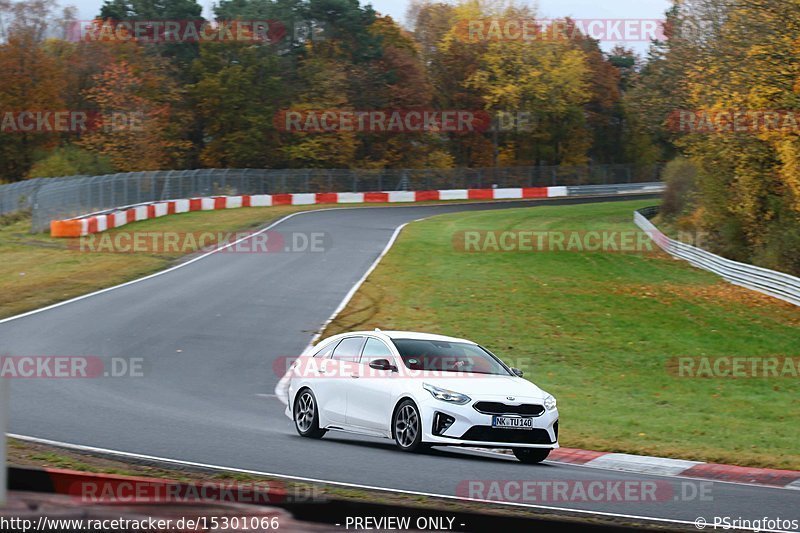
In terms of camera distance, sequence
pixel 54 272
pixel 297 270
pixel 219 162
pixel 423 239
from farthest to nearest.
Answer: pixel 219 162, pixel 423 239, pixel 297 270, pixel 54 272

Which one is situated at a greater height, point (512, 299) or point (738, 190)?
point (738, 190)

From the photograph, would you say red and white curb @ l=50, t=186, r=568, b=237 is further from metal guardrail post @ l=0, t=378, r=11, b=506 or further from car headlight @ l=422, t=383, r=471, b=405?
metal guardrail post @ l=0, t=378, r=11, b=506

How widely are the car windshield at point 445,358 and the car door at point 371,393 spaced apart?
0.23m

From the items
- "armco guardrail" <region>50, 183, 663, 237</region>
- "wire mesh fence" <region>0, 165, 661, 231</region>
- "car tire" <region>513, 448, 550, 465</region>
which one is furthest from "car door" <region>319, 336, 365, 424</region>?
"wire mesh fence" <region>0, 165, 661, 231</region>

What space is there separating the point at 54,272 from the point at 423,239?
52.7ft

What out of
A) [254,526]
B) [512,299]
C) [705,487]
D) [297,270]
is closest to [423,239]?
[297,270]

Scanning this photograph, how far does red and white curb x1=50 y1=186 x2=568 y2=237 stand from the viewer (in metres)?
42.3

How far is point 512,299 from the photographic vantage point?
29000mm

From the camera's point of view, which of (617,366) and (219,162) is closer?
(617,366)

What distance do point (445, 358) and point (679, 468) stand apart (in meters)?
3.15

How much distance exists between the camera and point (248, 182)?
212 feet

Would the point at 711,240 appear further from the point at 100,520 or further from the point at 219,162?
the point at 219,162

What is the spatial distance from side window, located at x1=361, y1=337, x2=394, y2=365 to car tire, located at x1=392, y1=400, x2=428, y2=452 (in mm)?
949

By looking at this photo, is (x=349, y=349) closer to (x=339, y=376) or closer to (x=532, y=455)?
(x=339, y=376)
